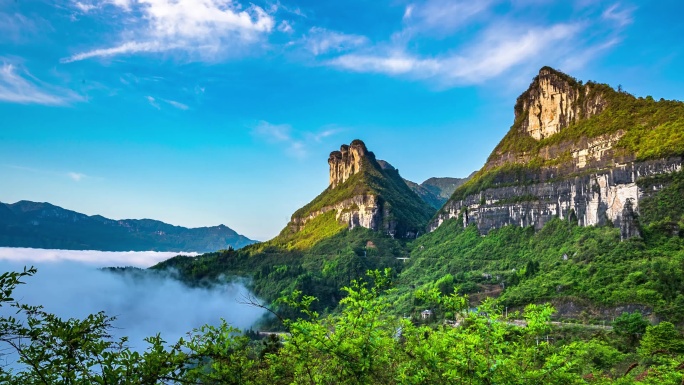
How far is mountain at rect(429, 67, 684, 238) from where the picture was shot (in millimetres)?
78625

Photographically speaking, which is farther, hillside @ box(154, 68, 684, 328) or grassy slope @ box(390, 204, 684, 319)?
hillside @ box(154, 68, 684, 328)

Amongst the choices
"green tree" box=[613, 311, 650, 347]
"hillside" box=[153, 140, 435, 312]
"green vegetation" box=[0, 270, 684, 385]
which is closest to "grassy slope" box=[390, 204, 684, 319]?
"green tree" box=[613, 311, 650, 347]

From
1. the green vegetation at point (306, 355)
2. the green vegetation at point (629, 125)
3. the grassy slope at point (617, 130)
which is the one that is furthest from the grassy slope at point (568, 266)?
the green vegetation at point (306, 355)

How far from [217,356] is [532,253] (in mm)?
102514

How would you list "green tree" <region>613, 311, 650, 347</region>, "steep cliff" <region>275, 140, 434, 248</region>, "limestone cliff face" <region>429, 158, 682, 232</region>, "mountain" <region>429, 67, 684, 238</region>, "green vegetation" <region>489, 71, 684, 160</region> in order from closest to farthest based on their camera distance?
1. "green tree" <region>613, 311, 650, 347</region>
2. "limestone cliff face" <region>429, 158, 682, 232</region>
3. "mountain" <region>429, 67, 684, 238</region>
4. "green vegetation" <region>489, 71, 684, 160</region>
5. "steep cliff" <region>275, 140, 434, 248</region>

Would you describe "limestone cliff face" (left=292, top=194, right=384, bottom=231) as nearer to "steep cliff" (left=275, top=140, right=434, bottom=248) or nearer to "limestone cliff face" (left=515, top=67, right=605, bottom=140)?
"steep cliff" (left=275, top=140, right=434, bottom=248)

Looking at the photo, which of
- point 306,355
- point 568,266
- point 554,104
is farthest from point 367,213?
point 306,355

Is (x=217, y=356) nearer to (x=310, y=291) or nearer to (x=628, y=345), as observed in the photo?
(x=628, y=345)

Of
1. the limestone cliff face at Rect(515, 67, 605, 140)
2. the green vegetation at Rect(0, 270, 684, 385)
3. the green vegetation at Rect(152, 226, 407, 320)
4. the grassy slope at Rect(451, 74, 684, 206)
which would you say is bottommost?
the green vegetation at Rect(152, 226, 407, 320)

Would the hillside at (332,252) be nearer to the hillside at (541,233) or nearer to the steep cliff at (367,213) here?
the steep cliff at (367,213)

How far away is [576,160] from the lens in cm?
9881

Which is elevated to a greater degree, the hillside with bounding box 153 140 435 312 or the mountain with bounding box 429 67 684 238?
the mountain with bounding box 429 67 684 238

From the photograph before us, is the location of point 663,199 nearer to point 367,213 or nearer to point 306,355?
point 306,355

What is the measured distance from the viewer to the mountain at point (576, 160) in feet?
258
